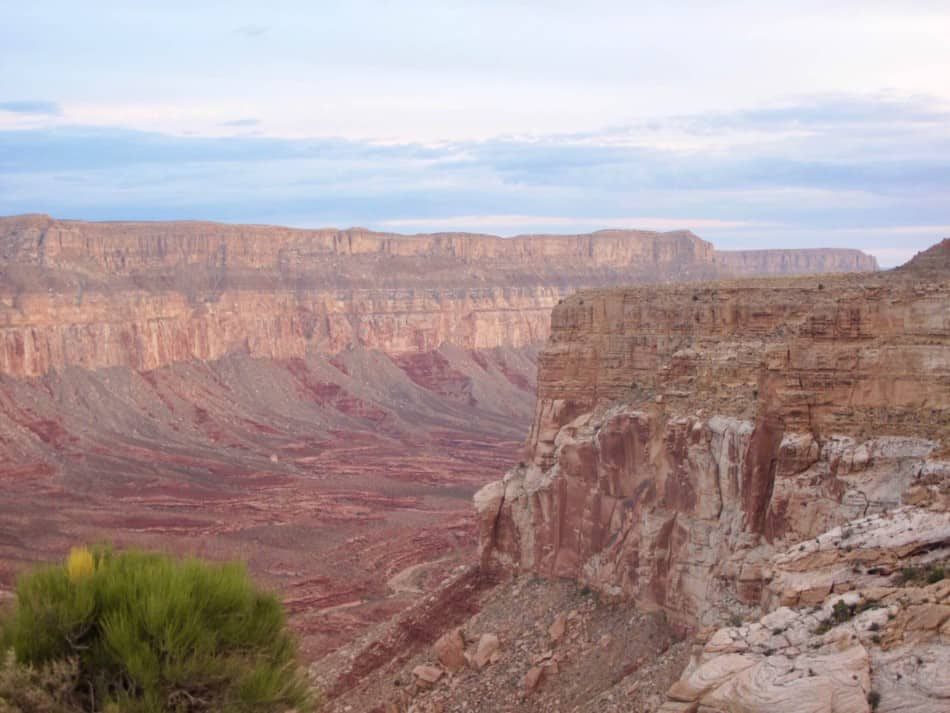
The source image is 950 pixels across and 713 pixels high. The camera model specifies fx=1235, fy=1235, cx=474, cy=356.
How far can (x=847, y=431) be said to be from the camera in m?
23.9

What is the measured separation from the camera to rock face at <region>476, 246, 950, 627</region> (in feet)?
76.5

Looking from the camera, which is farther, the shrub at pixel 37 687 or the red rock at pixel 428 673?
the red rock at pixel 428 673

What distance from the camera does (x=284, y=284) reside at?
134m

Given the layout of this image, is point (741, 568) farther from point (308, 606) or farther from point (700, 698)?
point (308, 606)

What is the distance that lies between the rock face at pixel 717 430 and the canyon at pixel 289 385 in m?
2.44

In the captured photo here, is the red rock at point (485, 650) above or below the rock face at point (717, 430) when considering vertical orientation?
below

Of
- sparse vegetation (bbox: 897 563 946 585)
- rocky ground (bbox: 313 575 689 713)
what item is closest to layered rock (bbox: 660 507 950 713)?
sparse vegetation (bbox: 897 563 946 585)

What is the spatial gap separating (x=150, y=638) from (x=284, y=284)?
121 m

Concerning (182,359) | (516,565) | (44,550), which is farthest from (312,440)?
(516,565)

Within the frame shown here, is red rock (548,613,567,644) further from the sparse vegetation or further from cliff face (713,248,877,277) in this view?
cliff face (713,248,877,277)

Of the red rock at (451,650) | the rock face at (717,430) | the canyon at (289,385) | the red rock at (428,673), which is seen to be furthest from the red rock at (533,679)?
the canyon at (289,385)

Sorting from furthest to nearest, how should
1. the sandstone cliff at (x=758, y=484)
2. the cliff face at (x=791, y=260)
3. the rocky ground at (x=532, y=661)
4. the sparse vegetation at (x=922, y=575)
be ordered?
the cliff face at (x=791, y=260)
the rocky ground at (x=532, y=661)
the sparse vegetation at (x=922, y=575)
the sandstone cliff at (x=758, y=484)

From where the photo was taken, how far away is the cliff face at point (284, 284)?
112 meters

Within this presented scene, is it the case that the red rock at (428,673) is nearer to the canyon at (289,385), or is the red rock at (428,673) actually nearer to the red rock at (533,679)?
the red rock at (533,679)
